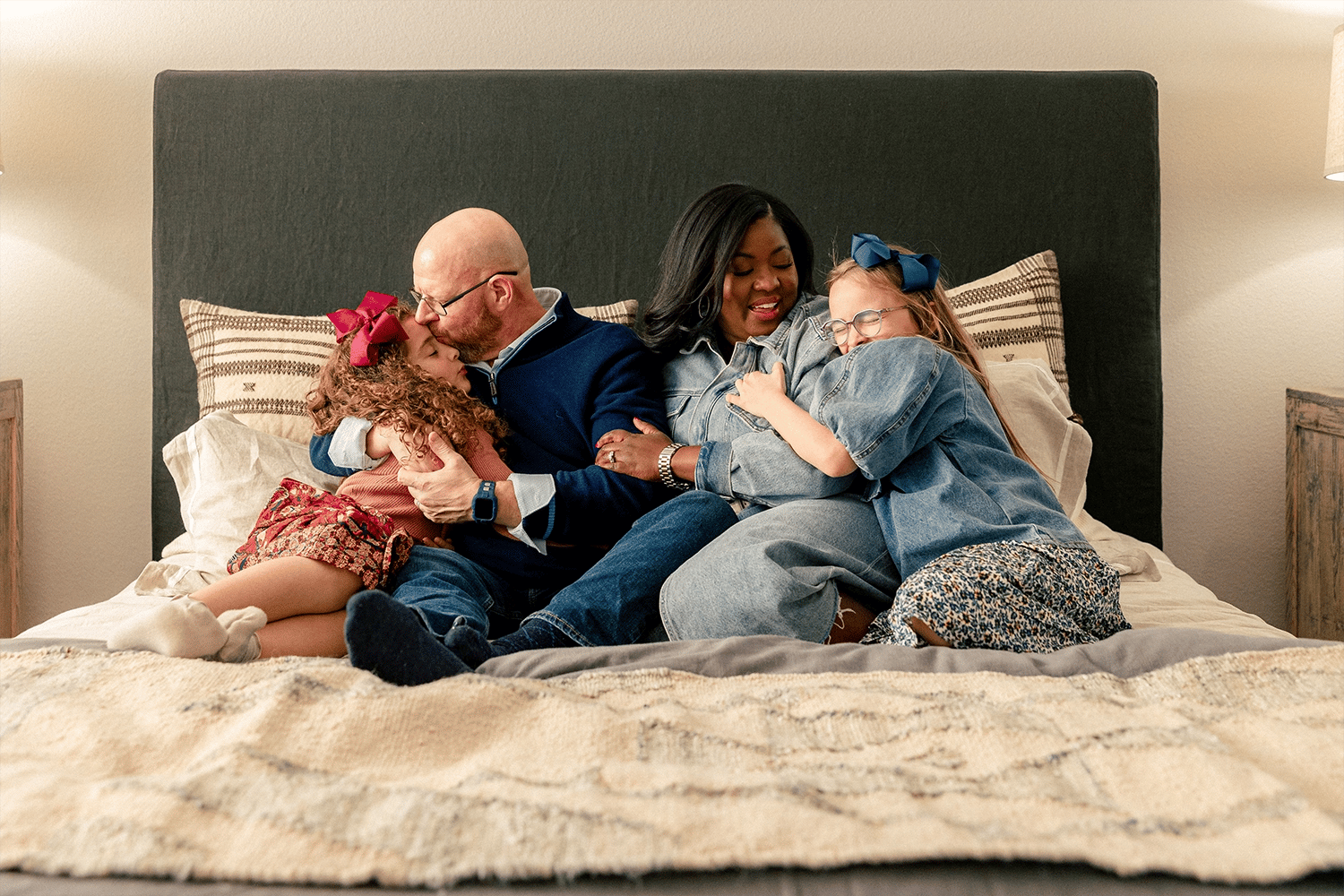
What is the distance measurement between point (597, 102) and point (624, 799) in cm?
187

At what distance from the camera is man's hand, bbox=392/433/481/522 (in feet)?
5.36

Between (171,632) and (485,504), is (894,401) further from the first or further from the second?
(171,632)

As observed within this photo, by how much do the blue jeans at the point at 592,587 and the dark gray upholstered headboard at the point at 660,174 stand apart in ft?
2.81

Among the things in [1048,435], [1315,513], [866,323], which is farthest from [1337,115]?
[866,323]

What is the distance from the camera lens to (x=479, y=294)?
1.85 meters

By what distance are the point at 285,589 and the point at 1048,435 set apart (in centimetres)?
135

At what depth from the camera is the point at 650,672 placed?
1.11 m

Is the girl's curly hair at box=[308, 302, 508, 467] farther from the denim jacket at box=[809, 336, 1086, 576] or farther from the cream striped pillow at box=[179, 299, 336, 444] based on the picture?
the denim jacket at box=[809, 336, 1086, 576]

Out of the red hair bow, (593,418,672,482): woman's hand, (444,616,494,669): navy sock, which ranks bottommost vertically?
(444,616,494,669): navy sock

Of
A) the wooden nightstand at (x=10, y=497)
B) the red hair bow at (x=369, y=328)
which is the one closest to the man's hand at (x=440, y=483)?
the red hair bow at (x=369, y=328)

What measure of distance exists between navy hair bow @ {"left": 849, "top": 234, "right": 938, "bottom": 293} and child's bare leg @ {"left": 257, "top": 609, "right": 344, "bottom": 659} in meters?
0.99

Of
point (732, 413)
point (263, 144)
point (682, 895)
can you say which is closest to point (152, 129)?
point (263, 144)

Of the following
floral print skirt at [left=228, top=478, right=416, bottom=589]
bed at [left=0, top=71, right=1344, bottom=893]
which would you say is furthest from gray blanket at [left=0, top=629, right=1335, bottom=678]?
floral print skirt at [left=228, top=478, right=416, bottom=589]

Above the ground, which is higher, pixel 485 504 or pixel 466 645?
pixel 485 504
